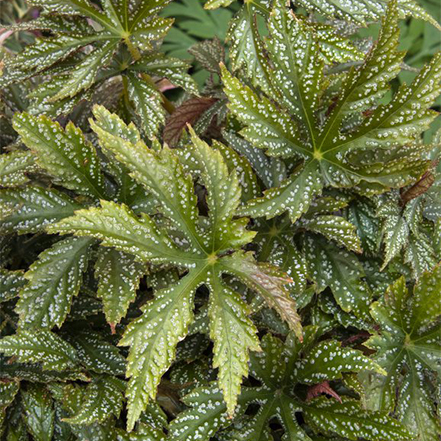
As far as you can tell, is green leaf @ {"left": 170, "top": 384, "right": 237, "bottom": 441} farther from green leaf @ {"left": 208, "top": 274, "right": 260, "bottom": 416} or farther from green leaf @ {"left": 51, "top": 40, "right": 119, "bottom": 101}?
green leaf @ {"left": 51, "top": 40, "right": 119, "bottom": 101}

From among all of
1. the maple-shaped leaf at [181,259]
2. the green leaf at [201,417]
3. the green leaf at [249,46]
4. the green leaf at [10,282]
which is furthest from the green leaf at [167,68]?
the green leaf at [201,417]

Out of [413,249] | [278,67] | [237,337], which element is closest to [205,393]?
→ [237,337]

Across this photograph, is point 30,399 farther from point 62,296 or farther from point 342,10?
point 342,10

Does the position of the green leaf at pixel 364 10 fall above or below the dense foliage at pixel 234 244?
above

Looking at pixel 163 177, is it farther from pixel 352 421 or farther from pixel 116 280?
pixel 352 421

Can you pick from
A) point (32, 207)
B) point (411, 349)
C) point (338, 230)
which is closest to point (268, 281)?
point (338, 230)

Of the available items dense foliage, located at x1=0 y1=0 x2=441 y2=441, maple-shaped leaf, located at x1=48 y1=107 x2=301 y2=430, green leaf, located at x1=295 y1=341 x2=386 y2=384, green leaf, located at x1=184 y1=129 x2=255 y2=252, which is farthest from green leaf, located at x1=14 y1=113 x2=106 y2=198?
green leaf, located at x1=295 y1=341 x2=386 y2=384

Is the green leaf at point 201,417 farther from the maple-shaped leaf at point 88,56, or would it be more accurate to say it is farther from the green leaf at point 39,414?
the maple-shaped leaf at point 88,56
